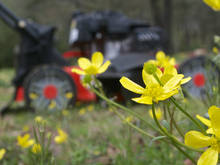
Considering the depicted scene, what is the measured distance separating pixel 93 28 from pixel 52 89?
34.1 inches

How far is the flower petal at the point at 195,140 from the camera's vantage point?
0.31 m

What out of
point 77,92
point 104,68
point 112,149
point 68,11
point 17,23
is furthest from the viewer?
point 68,11

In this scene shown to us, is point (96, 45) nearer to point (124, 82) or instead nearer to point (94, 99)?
point (94, 99)

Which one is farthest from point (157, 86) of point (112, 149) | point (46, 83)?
point (46, 83)

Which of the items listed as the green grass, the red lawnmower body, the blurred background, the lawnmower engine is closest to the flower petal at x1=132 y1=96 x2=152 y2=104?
the green grass

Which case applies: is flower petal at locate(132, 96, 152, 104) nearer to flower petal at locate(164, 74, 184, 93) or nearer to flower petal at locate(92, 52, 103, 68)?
A: flower petal at locate(164, 74, 184, 93)

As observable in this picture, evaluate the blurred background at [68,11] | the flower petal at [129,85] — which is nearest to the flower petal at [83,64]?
the flower petal at [129,85]

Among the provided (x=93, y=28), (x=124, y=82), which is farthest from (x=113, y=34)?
(x=124, y=82)

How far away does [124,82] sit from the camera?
370 millimetres

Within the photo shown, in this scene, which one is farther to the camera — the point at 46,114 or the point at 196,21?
the point at 196,21

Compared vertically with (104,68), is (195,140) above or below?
below

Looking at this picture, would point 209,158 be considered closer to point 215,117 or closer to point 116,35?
point 215,117

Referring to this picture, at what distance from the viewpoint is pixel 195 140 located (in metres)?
0.32

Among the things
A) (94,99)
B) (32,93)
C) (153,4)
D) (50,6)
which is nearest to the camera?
(32,93)
